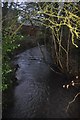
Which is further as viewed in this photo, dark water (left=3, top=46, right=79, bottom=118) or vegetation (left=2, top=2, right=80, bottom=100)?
dark water (left=3, top=46, right=79, bottom=118)

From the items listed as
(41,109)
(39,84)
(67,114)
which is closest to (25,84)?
(39,84)

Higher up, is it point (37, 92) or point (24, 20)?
point (24, 20)

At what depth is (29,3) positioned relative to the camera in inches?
177

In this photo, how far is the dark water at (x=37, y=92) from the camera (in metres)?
4.47

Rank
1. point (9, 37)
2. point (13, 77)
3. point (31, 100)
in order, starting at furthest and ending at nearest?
point (13, 77) < point (31, 100) < point (9, 37)

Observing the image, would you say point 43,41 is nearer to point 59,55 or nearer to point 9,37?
point 59,55

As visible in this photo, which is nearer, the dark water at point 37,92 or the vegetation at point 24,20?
the vegetation at point 24,20

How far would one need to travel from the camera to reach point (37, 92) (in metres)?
5.08

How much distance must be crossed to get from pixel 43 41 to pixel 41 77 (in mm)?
737

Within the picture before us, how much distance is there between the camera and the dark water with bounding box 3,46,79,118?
4.47 m

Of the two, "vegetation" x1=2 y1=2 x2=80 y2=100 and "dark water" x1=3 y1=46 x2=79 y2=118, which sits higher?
"vegetation" x1=2 y1=2 x2=80 y2=100

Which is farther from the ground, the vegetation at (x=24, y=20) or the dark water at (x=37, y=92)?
the vegetation at (x=24, y=20)

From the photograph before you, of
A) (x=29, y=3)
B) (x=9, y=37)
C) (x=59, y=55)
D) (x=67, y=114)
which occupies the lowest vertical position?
(x=67, y=114)

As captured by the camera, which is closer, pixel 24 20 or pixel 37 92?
pixel 24 20
